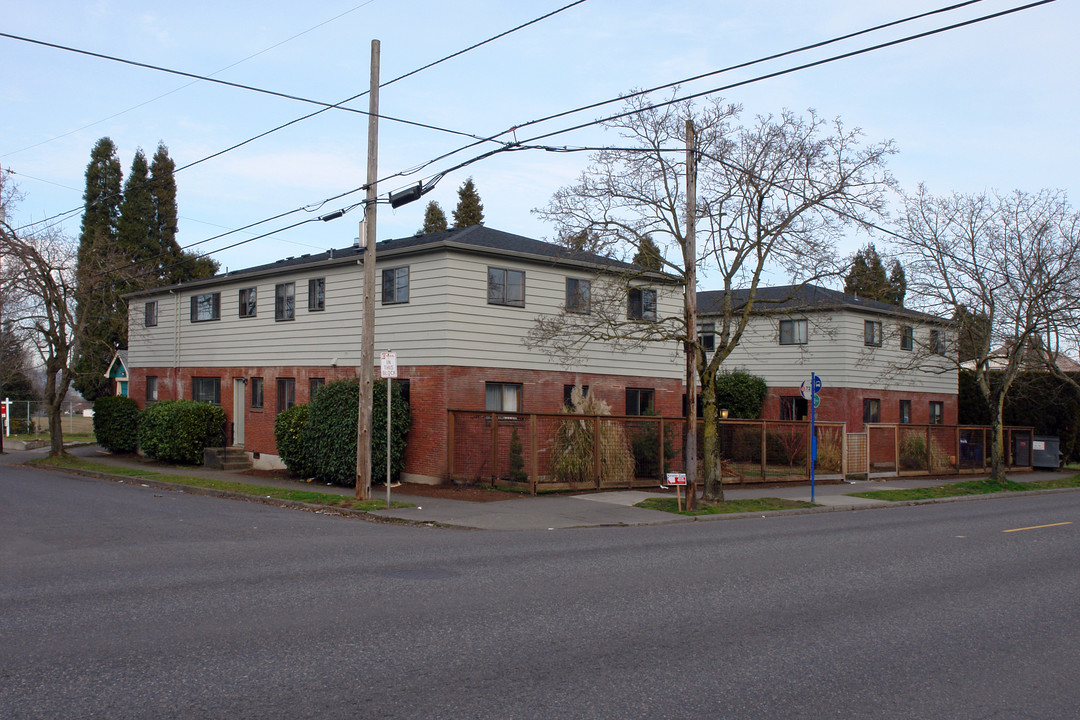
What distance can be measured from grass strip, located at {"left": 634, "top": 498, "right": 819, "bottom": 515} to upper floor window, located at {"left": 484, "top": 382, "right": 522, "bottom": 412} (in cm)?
551

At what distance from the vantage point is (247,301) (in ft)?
97.7

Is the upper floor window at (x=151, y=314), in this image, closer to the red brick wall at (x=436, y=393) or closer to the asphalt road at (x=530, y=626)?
the red brick wall at (x=436, y=393)

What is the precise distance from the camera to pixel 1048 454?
1464 inches

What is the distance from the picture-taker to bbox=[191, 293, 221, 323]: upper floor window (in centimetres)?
3128

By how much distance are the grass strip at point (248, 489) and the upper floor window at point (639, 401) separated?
1028 cm

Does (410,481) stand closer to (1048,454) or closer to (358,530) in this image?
(358,530)

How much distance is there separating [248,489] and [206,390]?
11639 mm

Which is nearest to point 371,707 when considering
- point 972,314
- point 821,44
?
point 821,44

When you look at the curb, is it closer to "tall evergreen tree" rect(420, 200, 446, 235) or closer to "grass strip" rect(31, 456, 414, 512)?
"grass strip" rect(31, 456, 414, 512)

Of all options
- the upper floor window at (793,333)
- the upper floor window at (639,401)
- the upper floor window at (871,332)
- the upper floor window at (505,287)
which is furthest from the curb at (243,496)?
the upper floor window at (871,332)

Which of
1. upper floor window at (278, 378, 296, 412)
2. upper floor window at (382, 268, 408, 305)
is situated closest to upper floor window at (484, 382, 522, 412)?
upper floor window at (382, 268, 408, 305)

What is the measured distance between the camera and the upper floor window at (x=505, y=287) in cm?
2384

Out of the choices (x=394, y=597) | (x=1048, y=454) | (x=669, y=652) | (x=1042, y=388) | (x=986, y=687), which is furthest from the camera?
(x=1042, y=388)

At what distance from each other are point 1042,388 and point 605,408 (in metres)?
27.5
